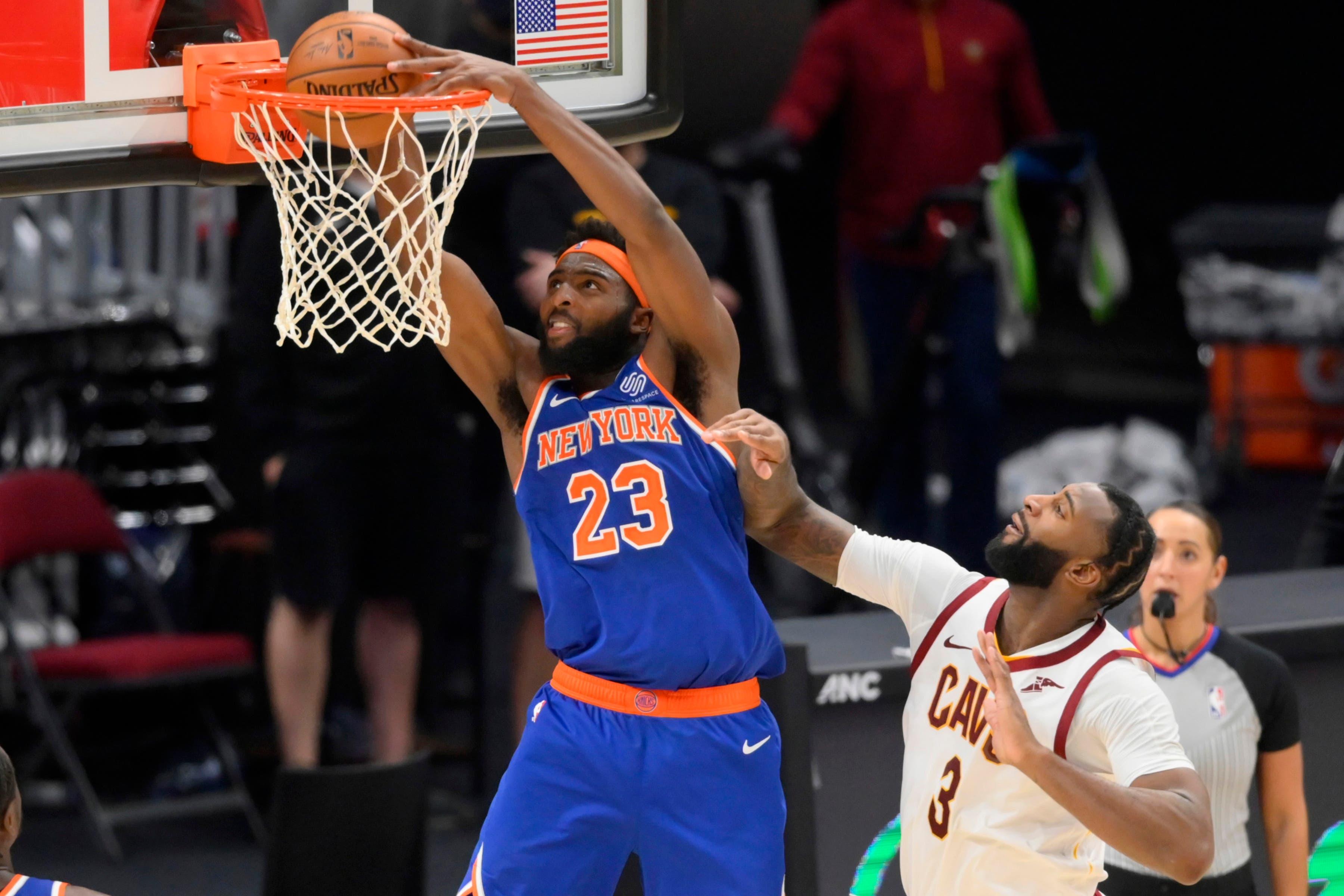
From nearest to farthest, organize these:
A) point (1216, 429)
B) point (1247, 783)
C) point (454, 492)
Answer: point (1247, 783) < point (454, 492) < point (1216, 429)

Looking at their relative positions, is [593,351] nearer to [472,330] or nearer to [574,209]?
[472,330]

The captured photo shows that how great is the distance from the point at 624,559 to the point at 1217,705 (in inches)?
63.3

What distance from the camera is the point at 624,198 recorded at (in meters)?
3.56

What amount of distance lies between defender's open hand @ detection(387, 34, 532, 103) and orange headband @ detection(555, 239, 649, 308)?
1.49 feet

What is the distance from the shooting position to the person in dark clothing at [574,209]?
555cm

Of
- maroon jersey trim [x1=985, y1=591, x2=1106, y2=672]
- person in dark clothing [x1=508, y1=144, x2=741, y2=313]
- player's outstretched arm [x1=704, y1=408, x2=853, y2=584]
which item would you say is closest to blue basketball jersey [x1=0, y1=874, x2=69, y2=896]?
player's outstretched arm [x1=704, y1=408, x2=853, y2=584]

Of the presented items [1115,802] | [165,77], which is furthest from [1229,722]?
[165,77]

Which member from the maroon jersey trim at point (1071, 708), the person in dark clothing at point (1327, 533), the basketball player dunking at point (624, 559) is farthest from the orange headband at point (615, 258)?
the person in dark clothing at point (1327, 533)

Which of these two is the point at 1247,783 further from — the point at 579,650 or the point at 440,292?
the point at 440,292

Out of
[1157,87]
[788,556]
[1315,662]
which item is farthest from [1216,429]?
[788,556]

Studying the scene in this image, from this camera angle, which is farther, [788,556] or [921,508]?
[921,508]

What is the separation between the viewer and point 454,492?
5.79 m

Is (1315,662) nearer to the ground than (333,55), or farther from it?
nearer to the ground

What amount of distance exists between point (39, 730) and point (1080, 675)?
467 cm
